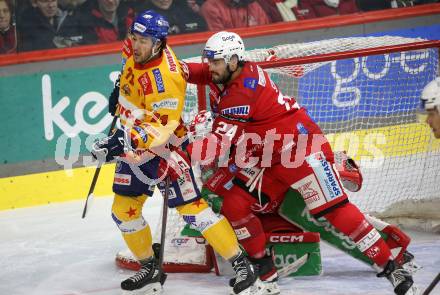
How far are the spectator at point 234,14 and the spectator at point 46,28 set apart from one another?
1.08 meters

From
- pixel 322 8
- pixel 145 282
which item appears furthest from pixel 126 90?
pixel 322 8

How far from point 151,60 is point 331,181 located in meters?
1.02

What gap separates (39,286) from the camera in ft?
15.9

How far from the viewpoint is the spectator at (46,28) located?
6934 millimetres

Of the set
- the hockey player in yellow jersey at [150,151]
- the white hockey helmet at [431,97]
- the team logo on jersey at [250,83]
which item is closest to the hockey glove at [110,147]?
the hockey player in yellow jersey at [150,151]

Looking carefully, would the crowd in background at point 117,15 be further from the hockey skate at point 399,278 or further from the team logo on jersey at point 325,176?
the hockey skate at point 399,278

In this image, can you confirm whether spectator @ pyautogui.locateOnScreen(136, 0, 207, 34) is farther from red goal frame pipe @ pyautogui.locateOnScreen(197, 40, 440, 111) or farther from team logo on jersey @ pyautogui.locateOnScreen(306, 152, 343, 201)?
team logo on jersey @ pyautogui.locateOnScreen(306, 152, 343, 201)

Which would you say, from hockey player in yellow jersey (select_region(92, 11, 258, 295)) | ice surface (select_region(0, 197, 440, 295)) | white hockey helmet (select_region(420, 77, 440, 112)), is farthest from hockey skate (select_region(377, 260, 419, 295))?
white hockey helmet (select_region(420, 77, 440, 112))

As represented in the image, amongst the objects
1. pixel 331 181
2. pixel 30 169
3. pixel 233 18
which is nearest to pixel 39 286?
pixel 331 181

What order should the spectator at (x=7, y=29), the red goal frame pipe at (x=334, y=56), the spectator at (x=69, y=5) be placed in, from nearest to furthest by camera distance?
the red goal frame pipe at (x=334, y=56), the spectator at (x=7, y=29), the spectator at (x=69, y=5)

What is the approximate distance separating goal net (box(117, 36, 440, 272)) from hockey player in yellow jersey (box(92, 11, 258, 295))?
573mm

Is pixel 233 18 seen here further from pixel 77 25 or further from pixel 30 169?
pixel 30 169

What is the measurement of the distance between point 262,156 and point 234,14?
318 cm

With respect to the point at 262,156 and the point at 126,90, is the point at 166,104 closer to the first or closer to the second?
the point at 126,90
